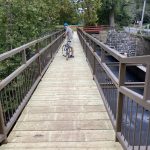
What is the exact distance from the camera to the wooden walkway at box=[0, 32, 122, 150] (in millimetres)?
2877

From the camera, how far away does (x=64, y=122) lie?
3463 millimetres

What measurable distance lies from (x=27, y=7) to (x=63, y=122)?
700 cm

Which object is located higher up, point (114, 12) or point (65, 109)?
point (114, 12)

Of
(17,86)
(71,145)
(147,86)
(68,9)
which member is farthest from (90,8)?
(147,86)

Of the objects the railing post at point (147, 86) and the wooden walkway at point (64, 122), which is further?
the wooden walkway at point (64, 122)

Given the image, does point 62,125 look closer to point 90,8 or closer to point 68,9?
point 90,8

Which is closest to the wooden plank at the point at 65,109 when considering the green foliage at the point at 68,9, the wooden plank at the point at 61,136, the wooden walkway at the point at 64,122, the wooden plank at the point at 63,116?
the wooden walkway at the point at 64,122

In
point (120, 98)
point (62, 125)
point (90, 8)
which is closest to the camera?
point (120, 98)

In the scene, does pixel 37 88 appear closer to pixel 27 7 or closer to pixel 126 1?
pixel 27 7

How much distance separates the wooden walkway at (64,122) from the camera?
2877mm

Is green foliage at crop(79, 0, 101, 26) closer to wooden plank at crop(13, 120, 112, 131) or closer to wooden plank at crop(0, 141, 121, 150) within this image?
wooden plank at crop(13, 120, 112, 131)

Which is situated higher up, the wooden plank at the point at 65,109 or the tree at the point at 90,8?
the tree at the point at 90,8

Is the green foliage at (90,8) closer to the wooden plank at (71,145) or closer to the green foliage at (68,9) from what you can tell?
the green foliage at (68,9)

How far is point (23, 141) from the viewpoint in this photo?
2943 millimetres
